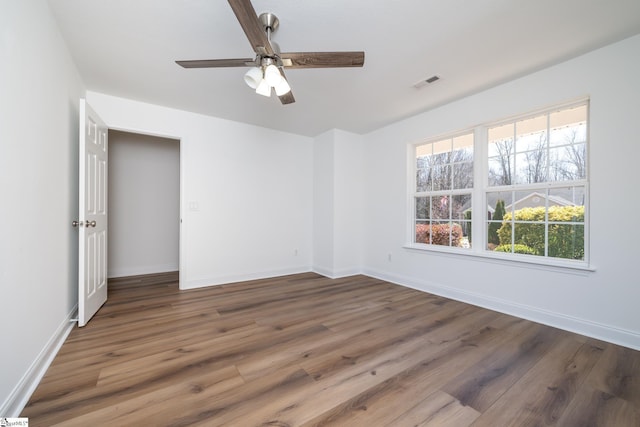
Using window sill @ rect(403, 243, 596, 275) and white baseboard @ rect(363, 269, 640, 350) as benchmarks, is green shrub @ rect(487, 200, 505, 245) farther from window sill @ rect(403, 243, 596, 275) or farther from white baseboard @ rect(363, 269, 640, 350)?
white baseboard @ rect(363, 269, 640, 350)

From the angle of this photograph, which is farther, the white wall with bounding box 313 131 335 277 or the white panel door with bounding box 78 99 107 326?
the white wall with bounding box 313 131 335 277

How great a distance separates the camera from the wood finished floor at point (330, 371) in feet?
4.36

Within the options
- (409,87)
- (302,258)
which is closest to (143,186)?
(302,258)

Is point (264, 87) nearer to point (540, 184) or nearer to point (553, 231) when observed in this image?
point (540, 184)

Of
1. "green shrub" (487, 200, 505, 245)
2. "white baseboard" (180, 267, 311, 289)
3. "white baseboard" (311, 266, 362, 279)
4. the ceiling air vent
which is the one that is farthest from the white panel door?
"green shrub" (487, 200, 505, 245)

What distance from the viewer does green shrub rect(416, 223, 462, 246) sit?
131 inches

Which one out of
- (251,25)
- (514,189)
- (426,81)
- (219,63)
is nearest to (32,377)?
(219,63)

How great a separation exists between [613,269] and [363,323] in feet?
7.03

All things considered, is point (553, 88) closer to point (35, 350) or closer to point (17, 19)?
point (17, 19)

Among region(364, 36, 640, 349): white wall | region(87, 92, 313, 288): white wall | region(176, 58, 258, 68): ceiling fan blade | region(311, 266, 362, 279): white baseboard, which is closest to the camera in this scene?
region(176, 58, 258, 68): ceiling fan blade

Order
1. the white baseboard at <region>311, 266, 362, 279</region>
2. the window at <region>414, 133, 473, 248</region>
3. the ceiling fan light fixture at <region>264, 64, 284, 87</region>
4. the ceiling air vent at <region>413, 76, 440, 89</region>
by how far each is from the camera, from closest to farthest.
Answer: the ceiling fan light fixture at <region>264, 64, 284, 87</region>, the ceiling air vent at <region>413, 76, 440, 89</region>, the window at <region>414, 133, 473, 248</region>, the white baseboard at <region>311, 266, 362, 279</region>

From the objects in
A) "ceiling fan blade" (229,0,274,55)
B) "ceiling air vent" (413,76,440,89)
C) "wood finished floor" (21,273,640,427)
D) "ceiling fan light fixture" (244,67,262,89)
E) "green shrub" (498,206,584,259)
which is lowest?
"wood finished floor" (21,273,640,427)

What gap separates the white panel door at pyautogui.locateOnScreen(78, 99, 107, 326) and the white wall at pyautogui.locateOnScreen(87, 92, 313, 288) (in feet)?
2.22

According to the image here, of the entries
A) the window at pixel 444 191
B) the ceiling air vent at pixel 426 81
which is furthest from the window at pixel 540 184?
the ceiling air vent at pixel 426 81
